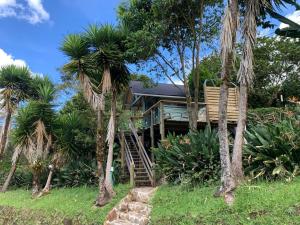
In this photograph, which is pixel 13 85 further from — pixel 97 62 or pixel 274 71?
pixel 274 71

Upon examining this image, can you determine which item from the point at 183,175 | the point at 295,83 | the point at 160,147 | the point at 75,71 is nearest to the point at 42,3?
the point at 75,71

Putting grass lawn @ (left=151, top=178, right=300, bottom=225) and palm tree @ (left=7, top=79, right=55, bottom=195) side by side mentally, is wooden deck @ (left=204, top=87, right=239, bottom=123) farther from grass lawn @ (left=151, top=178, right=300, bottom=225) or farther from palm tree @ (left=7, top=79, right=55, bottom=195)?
palm tree @ (left=7, top=79, right=55, bottom=195)

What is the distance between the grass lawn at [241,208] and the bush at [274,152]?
0.47 metres

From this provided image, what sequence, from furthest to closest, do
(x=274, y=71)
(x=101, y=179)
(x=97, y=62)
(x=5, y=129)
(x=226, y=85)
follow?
(x=274, y=71) → (x=5, y=129) → (x=97, y=62) → (x=101, y=179) → (x=226, y=85)

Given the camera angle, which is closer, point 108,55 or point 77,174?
point 108,55

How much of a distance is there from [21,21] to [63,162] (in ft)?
29.4

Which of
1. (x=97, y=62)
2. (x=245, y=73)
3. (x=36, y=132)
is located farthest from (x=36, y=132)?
(x=245, y=73)

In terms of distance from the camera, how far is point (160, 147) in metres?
12.5

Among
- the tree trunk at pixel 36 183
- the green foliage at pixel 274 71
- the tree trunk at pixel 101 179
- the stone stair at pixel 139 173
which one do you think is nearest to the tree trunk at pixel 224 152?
the tree trunk at pixel 101 179

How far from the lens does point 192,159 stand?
35.7 feet

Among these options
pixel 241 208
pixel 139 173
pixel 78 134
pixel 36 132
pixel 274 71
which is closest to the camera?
pixel 241 208

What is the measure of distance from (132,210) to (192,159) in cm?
255

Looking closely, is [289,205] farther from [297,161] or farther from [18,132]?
[18,132]

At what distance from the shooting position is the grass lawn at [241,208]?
7020 mm
